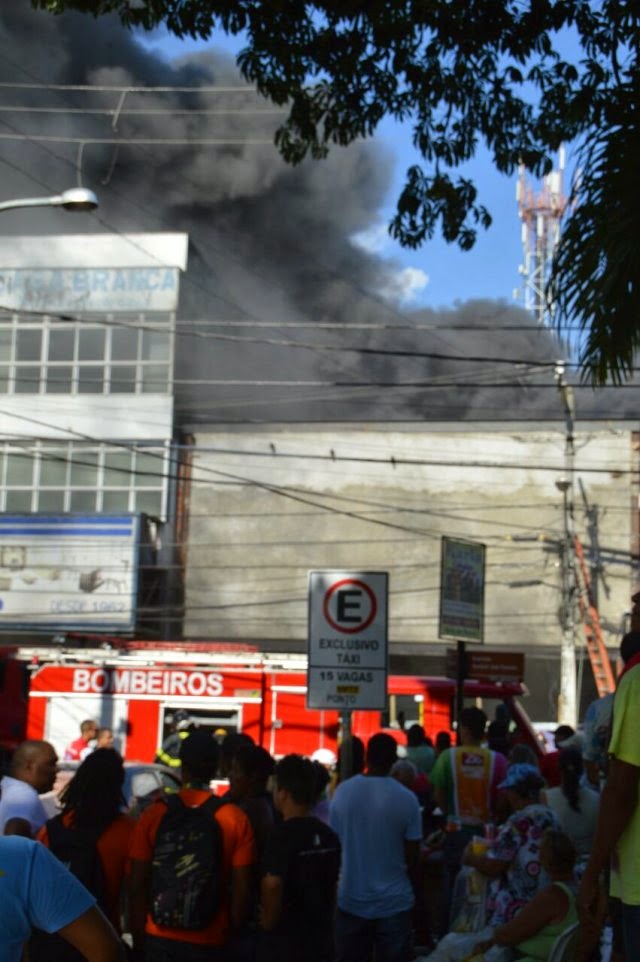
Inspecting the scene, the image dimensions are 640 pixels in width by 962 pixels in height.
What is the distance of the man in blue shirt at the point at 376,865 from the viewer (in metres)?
7.14

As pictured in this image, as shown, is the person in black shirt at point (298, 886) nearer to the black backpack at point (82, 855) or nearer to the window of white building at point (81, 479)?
the black backpack at point (82, 855)

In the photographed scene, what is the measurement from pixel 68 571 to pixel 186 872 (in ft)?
107

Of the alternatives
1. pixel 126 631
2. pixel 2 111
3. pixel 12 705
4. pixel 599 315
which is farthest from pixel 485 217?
pixel 2 111

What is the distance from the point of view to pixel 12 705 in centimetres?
2281

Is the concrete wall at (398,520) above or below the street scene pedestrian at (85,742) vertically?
above

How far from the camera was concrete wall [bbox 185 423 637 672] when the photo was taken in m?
37.0

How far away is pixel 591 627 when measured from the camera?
34.8m

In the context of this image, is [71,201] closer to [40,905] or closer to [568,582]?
[40,905]

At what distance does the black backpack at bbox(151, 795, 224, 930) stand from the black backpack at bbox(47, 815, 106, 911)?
0.23 meters

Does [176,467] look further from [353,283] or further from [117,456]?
[353,283]

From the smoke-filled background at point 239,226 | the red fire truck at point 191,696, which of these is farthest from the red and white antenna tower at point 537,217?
the red fire truck at point 191,696

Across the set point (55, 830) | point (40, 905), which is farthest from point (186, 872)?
point (40, 905)

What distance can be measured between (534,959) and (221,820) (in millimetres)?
1469

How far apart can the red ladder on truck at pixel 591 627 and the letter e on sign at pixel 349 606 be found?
2483 cm
